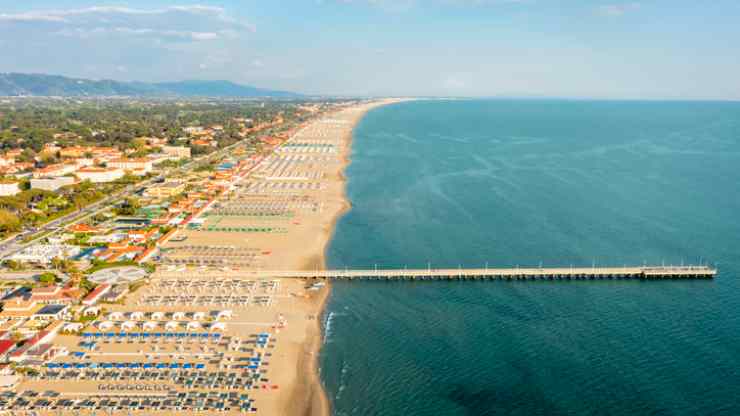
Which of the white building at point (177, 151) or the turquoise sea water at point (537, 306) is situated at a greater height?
the white building at point (177, 151)

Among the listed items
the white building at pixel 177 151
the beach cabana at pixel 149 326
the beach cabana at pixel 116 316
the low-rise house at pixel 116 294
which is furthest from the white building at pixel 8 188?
the beach cabana at pixel 149 326

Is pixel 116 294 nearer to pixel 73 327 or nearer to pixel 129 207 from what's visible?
pixel 73 327

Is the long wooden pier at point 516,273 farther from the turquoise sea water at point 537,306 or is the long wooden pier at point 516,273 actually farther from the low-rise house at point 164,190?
the low-rise house at point 164,190

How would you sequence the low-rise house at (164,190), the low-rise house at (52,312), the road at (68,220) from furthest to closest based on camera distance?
the low-rise house at (164,190) → the road at (68,220) → the low-rise house at (52,312)

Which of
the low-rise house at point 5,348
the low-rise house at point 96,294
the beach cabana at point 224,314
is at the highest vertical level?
the low-rise house at point 96,294

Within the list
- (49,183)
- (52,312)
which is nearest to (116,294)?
(52,312)

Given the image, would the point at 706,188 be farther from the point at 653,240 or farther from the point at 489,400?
the point at 489,400

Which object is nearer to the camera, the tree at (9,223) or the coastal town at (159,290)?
the coastal town at (159,290)
